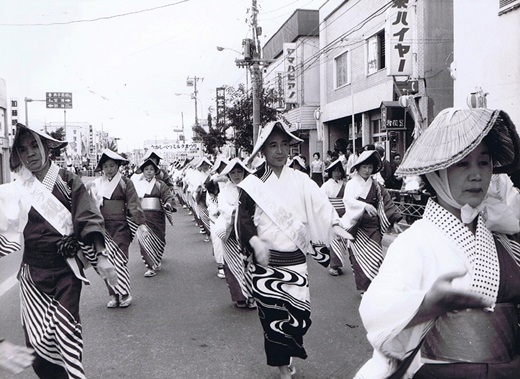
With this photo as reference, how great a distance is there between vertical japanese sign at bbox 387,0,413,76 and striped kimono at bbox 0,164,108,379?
1325 cm

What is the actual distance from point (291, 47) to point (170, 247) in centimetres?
1773

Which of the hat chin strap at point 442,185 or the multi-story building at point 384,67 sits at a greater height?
the multi-story building at point 384,67

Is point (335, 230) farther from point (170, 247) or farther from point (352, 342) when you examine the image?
point (170, 247)

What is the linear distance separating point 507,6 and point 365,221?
20.7 feet

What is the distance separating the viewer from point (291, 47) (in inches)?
1053

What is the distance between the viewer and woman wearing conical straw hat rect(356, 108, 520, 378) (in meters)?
1.64

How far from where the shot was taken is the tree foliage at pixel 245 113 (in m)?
21.3

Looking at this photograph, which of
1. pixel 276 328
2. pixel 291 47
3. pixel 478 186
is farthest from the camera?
pixel 291 47

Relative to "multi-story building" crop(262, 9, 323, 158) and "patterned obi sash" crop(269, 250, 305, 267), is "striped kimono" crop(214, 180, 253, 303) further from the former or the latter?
"multi-story building" crop(262, 9, 323, 158)

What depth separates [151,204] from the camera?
28.6 ft

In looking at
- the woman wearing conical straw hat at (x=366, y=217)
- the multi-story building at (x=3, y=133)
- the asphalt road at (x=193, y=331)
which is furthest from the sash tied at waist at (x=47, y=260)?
the multi-story building at (x=3, y=133)

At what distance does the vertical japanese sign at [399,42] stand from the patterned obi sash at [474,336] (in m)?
14.5

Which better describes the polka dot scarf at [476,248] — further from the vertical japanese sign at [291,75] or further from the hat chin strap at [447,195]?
the vertical japanese sign at [291,75]

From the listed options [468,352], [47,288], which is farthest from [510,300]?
[47,288]
